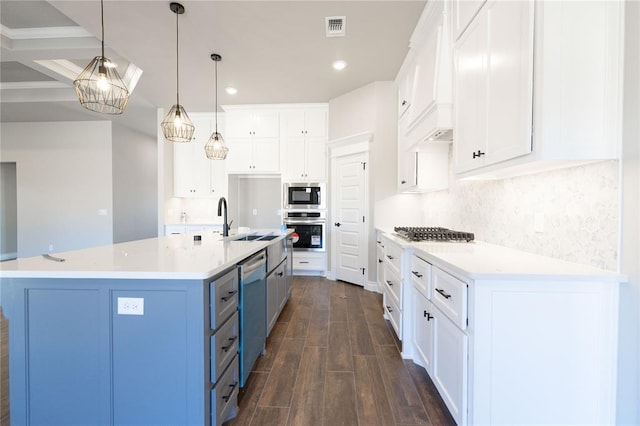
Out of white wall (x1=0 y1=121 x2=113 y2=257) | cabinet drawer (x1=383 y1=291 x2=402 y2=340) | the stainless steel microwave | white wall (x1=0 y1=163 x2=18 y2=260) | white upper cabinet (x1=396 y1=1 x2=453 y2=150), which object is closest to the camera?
white upper cabinet (x1=396 y1=1 x2=453 y2=150)

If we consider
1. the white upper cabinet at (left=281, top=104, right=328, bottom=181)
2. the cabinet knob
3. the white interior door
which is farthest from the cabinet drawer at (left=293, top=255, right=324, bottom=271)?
the cabinet knob

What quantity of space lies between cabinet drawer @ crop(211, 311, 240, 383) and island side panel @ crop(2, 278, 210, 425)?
0.08 meters

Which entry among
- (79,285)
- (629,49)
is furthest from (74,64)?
(629,49)

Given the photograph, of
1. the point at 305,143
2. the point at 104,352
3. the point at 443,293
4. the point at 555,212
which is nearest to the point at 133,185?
the point at 305,143

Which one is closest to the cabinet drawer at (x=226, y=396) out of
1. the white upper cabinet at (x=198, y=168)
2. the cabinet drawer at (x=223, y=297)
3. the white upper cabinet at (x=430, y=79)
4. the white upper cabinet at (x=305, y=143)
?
the cabinet drawer at (x=223, y=297)

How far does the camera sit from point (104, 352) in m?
1.26

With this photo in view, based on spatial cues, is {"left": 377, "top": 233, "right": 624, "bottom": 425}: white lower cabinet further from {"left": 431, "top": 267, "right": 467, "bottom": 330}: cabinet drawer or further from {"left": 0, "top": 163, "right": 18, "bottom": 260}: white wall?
{"left": 0, "top": 163, "right": 18, "bottom": 260}: white wall

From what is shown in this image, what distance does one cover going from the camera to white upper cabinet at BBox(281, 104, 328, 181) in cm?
476

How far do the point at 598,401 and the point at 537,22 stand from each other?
66.9 inches

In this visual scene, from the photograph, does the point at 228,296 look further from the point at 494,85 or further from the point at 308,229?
the point at 308,229

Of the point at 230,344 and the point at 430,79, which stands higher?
the point at 430,79

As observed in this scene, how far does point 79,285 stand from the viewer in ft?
4.17

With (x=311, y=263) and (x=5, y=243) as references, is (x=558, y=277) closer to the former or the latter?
(x=311, y=263)

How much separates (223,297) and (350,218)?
3132 millimetres
